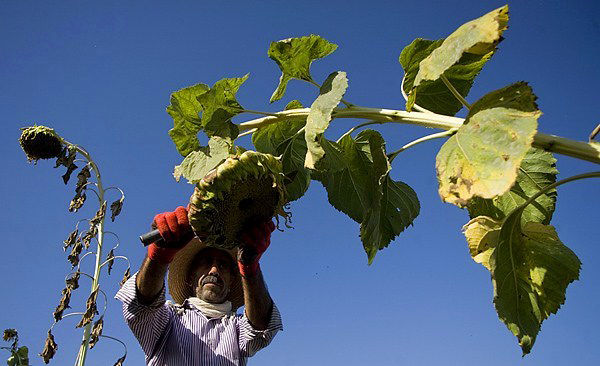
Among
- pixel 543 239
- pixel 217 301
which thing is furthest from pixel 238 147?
pixel 217 301

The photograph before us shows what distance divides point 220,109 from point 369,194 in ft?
1.71

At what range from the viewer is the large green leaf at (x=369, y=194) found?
1820 mm

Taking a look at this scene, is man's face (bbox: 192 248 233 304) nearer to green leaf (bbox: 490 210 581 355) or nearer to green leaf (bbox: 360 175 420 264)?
green leaf (bbox: 360 175 420 264)

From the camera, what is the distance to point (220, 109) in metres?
1.82

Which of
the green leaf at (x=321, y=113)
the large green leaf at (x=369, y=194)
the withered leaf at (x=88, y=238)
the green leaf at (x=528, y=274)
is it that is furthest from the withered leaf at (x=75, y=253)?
the green leaf at (x=528, y=274)

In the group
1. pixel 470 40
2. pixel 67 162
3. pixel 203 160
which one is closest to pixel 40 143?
pixel 67 162

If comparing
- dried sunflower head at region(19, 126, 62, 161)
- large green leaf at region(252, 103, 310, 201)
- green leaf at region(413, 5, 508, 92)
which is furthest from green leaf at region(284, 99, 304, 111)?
dried sunflower head at region(19, 126, 62, 161)

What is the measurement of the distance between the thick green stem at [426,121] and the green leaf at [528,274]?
11.3 inches

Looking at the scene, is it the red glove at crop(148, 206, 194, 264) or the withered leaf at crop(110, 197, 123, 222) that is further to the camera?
the withered leaf at crop(110, 197, 123, 222)

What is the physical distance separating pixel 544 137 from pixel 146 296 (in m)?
2.85

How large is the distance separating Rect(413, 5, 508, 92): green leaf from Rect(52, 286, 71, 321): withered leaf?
10.6 ft

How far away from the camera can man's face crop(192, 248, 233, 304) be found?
4316mm

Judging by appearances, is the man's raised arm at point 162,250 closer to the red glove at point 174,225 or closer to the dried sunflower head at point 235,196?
the red glove at point 174,225

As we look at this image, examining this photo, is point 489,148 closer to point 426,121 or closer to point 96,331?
point 426,121
